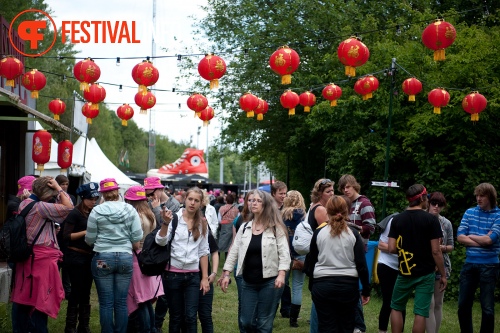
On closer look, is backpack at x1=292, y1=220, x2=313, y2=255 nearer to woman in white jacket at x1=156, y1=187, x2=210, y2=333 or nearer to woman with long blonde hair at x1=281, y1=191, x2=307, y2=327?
woman with long blonde hair at x1=281, y1=191, x2=307, y2=327

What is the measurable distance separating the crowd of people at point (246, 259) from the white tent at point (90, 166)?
11.8 metres

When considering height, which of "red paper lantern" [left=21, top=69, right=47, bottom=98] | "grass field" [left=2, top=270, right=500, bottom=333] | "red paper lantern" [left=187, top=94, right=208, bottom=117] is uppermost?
"red paper lantern" [left=21, top=69, right=47, bottom=98]

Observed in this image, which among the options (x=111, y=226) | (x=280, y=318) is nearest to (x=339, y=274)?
(x=111, y=226)

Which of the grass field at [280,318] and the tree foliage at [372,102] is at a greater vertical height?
the tree foliage at [372,102]

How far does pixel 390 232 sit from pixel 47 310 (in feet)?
11.9

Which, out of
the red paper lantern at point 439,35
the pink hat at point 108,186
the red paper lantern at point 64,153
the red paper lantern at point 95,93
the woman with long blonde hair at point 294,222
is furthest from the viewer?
the red paper lantern at point 64,153

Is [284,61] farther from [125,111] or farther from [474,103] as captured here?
[125,111]

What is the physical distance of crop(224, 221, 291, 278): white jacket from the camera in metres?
6.71

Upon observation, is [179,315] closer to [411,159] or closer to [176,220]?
[176,220]

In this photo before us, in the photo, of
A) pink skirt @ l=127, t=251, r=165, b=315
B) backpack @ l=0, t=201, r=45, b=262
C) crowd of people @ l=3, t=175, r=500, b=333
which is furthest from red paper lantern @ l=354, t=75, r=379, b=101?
backpack @ l=0, t=201, r=45, b=262

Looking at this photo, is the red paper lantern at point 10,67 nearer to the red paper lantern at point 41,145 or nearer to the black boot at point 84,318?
the red paper lantern at point 41,145

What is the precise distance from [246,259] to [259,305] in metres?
0.45

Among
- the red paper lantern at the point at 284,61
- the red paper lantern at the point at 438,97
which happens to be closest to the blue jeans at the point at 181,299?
the red paper lantern at the point at 284,61

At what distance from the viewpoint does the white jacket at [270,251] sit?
6715 millimetres
